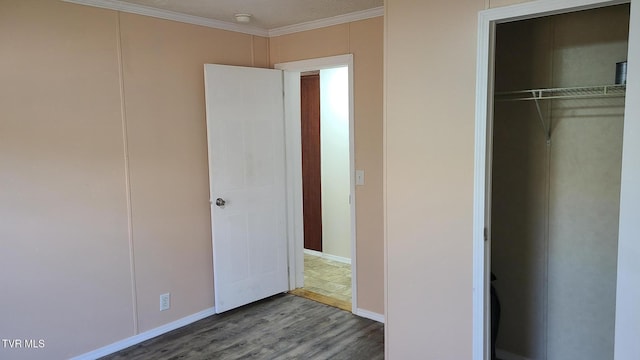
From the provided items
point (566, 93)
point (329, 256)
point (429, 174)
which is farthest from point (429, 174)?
point (329, 256)

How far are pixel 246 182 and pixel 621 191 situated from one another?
2730mm

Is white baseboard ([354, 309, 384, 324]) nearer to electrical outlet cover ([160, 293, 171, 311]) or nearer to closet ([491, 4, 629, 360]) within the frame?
closet ([491, 4, 629, 360])

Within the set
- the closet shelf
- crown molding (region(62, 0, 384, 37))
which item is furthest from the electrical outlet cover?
the closet shelf

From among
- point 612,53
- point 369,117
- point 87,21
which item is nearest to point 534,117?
point 612,53

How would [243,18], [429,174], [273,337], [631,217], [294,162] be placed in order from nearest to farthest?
[631,217] < [429,174] < [273,337] < [243,18] < [294,162]

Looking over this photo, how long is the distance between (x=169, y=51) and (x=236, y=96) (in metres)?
0.61

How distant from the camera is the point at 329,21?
369 centimetres

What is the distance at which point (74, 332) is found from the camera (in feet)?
9.80

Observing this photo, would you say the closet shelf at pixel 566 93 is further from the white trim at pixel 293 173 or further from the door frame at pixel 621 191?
the white trim at pixel 293 173

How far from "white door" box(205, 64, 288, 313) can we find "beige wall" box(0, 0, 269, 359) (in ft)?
0.43

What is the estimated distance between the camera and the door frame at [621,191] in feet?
5.90

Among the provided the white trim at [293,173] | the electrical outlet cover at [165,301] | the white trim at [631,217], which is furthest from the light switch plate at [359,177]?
the white trim at [631,217]

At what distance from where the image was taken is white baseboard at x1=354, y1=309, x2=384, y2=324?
12.0 ft

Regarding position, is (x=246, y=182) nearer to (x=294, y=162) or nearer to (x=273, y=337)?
(x=294, y=162)
